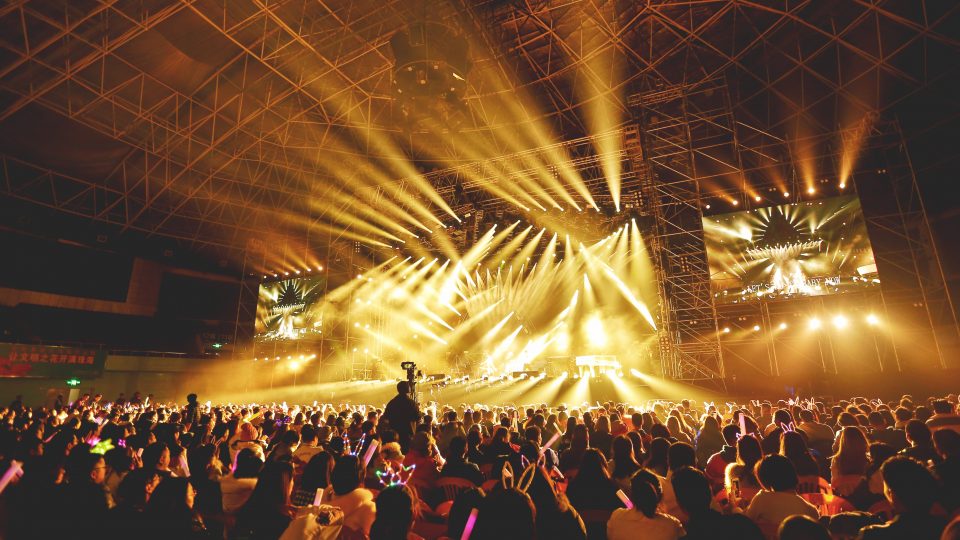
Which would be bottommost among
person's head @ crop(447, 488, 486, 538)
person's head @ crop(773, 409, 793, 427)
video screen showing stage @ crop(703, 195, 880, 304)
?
person's head @ crop(447, 488, 486, 538)

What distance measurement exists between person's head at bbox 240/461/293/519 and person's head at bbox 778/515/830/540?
241 centimetres

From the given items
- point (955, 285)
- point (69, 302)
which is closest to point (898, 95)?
point (955, 285)

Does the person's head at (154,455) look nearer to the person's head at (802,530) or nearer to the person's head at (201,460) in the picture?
the person's head at (201,460)

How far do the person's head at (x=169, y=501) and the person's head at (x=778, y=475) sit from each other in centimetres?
315

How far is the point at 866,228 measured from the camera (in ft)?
43.8

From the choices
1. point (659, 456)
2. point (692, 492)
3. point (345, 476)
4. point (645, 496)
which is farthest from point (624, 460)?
point (345, 476)

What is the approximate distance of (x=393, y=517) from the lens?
1.99m

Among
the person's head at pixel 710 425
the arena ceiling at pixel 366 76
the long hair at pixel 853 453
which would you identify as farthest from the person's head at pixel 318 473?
the arena ceiling at pixel 366 76

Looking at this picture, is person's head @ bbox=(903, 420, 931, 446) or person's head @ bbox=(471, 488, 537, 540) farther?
person's head @ bbox=(903, 420, 931, 446)

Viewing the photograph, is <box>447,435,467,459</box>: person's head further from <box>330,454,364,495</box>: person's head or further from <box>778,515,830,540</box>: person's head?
<box>778,515,830,540</box>: person's head

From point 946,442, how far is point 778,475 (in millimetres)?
1904

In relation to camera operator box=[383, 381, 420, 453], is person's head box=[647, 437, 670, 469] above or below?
below

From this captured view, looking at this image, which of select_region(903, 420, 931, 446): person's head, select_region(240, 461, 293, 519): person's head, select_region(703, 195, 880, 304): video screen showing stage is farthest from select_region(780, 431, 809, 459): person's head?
select_region(703, 195, 880, 304): video screen showing stage

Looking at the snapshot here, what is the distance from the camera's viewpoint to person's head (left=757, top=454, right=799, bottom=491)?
2.67 metres
